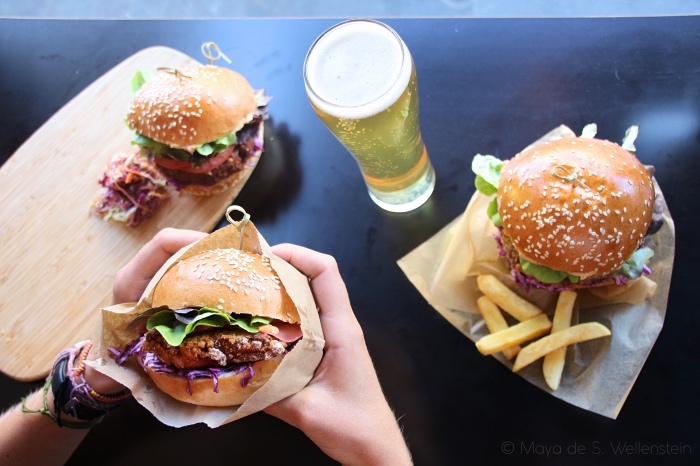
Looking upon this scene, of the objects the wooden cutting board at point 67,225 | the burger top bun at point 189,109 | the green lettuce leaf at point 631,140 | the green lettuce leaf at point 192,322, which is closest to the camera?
the green lettuce leaf at point 192,322

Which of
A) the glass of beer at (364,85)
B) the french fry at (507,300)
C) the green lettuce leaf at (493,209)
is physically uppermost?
the glass of beer at (364,85)

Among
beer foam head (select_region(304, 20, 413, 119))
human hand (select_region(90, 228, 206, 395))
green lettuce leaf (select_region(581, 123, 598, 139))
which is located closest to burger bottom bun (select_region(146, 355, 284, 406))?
human hand (select_region(90, 228, 206, 395))

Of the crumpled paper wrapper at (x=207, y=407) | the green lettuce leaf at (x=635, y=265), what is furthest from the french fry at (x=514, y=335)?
the crumpled paper wrapper at (x=207, y=407)

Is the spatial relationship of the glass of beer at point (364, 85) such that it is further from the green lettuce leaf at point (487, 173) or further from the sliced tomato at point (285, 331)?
the sliced tomato at point (285, 331)

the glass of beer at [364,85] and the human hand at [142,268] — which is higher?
the glass of beer at [364,85]

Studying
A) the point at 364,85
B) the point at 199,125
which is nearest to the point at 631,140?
the point at 364,85

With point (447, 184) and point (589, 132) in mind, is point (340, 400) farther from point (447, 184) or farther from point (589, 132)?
point (589, 132)

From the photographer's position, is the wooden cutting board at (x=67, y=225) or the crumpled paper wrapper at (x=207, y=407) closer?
the crumpled paper wrapper at (x=207, y=407)

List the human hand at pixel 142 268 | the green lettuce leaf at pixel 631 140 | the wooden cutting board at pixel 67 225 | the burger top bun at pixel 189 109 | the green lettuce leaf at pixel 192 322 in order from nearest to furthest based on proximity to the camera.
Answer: the green lettuce leaf at pixel 192 322
the human hand at pixel 142 268
the green lettuce leaf at pixel 631 140
the burger top bun at pixel 189 109
the wooden cutting board at pixel 67 225
